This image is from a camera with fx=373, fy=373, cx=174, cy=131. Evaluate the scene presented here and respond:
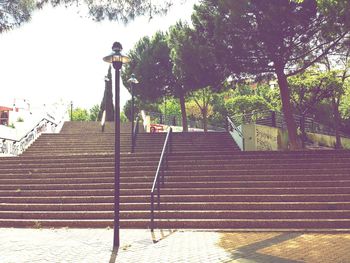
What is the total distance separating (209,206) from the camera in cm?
870

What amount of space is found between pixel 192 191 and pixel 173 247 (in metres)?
3.29

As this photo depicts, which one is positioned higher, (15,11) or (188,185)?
(15,11)

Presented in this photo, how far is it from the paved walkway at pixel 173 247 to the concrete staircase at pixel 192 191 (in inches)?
26.8

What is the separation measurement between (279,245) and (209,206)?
2.56 m

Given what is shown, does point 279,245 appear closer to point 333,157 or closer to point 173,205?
point 173,205

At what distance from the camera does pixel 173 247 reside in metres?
6.30

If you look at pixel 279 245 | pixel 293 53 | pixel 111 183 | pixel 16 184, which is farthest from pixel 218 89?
pixel 279 245

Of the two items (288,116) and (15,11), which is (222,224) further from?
(288,116)

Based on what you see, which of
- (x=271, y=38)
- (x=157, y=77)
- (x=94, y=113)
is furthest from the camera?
(x=94, y=113)

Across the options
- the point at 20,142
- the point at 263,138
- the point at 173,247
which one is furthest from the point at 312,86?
the point at 173,247

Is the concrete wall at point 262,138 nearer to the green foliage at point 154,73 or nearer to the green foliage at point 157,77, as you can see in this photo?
the green foliage at point 157,77

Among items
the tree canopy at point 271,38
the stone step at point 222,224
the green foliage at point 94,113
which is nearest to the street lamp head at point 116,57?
the stone step at point 222,224

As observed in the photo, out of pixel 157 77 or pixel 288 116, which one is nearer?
pixel 288 116

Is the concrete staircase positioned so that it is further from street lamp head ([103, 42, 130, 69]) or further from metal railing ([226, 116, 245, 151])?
A: street lamp head ([103, 42, 130, 69])
